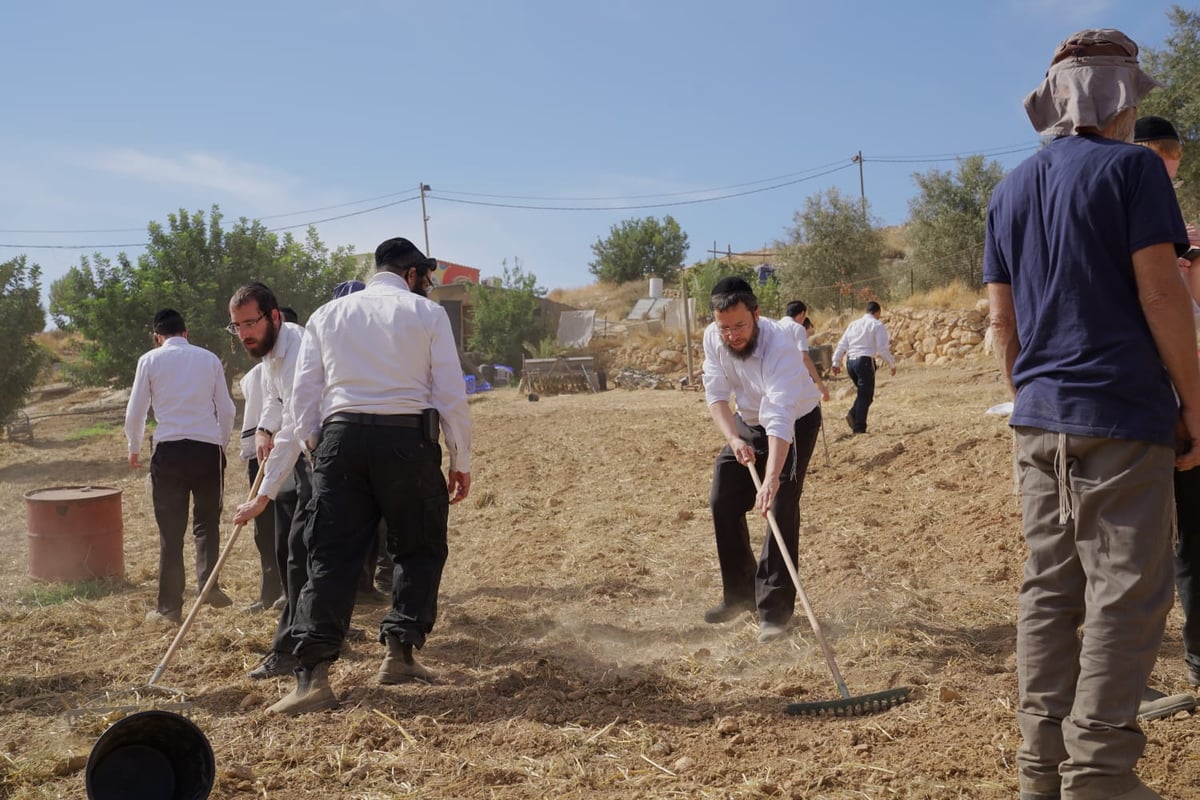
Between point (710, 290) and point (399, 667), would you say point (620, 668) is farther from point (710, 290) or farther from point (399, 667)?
point (710, 290)

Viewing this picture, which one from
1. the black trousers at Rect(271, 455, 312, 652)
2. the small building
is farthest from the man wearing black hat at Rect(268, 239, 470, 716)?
the small building

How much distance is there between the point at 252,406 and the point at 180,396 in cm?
64

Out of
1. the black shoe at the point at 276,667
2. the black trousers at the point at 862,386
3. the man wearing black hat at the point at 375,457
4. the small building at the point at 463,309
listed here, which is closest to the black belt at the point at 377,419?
the man wearing black hat at the point at 375,457

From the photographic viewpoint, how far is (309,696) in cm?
406

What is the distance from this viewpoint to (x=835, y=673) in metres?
3.94

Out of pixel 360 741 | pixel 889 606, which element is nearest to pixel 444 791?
pixel 360 741

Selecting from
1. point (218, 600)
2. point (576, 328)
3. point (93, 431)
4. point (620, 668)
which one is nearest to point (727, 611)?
point (620, 668)

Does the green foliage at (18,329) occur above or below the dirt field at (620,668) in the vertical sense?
above

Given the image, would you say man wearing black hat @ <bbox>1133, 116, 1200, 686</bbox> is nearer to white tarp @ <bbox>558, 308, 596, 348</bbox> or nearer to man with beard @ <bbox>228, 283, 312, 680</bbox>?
man with beard @ <bbox>228, 283, 312, 680</bbox>

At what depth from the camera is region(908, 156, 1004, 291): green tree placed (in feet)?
103

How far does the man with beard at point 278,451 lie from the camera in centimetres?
471

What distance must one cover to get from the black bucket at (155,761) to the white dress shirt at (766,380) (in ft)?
9.54

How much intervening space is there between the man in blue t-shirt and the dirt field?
54 centimetres

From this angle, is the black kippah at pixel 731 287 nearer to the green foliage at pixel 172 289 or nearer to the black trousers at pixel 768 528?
the black trousers at pixel 768 528
